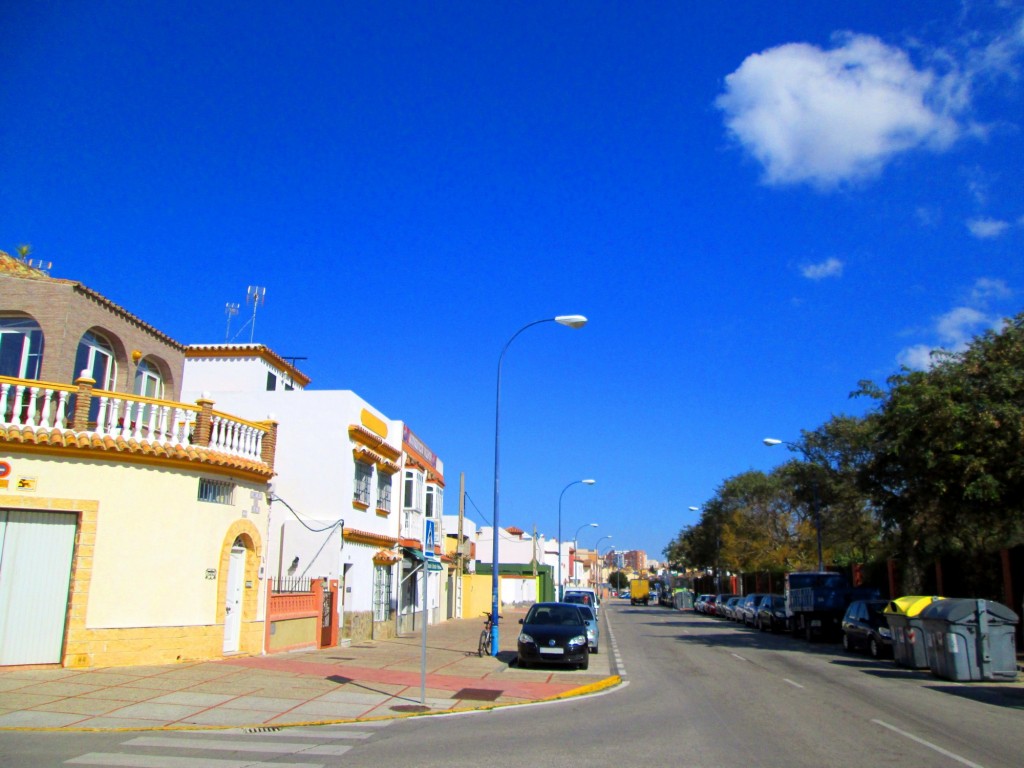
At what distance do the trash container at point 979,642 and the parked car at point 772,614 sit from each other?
18.9 m

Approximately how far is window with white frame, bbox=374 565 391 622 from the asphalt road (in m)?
12.9

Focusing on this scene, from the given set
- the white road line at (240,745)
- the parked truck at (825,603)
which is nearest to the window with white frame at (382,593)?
the parked truck at (825,603)

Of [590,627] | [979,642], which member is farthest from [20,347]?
[979,642]

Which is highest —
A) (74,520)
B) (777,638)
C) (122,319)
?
(122,319)

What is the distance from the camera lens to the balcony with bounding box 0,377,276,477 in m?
14.9

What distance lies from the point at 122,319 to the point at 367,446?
8.39 metres

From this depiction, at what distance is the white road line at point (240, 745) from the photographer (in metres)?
9.31

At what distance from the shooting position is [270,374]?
28359 millimetres

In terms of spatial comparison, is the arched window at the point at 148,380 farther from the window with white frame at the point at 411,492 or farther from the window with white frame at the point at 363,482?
the window with white frame at the point at 411,492

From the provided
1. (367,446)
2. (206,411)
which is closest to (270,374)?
(367,446)

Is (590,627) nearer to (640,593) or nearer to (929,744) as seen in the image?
(929,744)

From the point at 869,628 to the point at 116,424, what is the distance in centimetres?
2032

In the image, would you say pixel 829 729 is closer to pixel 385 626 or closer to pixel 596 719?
pixel 596 719

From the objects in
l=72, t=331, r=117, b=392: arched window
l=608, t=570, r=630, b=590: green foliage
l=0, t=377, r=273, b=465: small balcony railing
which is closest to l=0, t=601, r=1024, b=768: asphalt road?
l=0, t=377, r=273, b=465: small balcony railing
